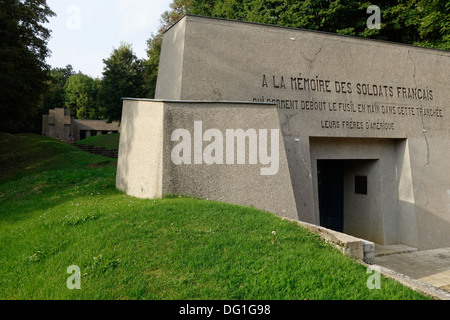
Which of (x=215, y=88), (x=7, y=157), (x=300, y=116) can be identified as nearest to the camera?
(x=215, y=88)

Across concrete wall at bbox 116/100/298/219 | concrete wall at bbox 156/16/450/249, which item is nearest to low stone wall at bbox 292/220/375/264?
concrete wall at bbox 116/100/298/219

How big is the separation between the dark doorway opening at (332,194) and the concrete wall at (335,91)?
66.9 inches

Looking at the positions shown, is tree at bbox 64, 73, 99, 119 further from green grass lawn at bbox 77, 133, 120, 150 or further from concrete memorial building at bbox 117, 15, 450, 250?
concrete memorial building at bbox 117, 15, 450, 250

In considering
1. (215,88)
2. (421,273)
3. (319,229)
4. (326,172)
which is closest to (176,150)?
(215,88)

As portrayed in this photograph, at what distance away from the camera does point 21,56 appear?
16.9m

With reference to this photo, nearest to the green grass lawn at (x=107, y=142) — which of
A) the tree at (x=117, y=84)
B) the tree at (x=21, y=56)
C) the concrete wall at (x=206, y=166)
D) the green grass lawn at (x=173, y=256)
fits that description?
the tree at (x=117, y=84)

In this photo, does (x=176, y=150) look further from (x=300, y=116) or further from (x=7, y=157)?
(x=7, y=157)

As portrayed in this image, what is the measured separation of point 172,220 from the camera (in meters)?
5.24

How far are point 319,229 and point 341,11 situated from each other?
17.1 metres

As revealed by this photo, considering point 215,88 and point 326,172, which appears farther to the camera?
point 326,172

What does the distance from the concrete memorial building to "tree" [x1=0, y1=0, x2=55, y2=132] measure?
11.1 m

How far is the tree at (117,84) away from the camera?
30.6 m

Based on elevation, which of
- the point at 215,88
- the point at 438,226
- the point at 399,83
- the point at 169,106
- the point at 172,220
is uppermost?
the point at 399,83

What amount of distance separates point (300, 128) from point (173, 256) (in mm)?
6053
